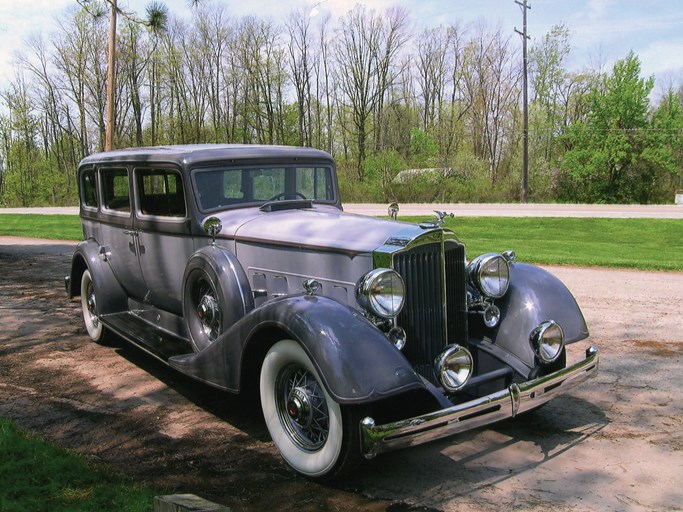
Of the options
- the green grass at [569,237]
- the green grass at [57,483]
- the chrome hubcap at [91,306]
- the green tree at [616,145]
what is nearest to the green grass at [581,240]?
the green grass at [569,237]

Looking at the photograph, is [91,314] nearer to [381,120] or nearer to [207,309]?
[207,309]

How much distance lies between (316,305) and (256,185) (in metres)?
1.91

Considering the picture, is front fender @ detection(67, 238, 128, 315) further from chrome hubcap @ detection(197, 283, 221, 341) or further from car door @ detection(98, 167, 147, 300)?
chrome hubcap @ detection(197, 283, 221, 341)

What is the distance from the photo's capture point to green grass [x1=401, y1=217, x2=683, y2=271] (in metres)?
11.1

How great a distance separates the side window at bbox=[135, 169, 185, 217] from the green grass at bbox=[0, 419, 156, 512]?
198cm

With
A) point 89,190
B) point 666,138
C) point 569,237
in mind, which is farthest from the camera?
point 666,138

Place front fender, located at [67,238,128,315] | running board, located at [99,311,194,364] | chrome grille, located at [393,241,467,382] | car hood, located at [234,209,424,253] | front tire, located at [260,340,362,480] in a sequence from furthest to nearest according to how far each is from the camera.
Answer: front fender, located at [67,238,128,315] → running board, located at [99,311,194,364] → car hood, located at [234,209,424,253] → chrome grille, located at [393,241,467,382] → front tire, located at [260,340,362,480]

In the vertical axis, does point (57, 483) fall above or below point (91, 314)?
below

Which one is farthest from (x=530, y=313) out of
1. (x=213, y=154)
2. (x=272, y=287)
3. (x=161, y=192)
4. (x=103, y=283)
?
(x=103, y=283)

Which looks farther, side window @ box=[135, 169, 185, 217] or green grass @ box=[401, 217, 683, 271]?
green grass @ box=[401, 217, 683, 271]

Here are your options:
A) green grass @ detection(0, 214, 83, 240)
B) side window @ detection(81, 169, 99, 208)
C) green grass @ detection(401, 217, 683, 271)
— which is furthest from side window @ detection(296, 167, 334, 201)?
green grass @ detection(0, 214, 83, 240)

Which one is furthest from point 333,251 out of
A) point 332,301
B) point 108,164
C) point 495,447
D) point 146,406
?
point 108,164

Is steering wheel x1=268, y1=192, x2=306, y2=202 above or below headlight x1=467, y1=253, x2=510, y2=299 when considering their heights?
above

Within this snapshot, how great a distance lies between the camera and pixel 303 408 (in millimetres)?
3232
